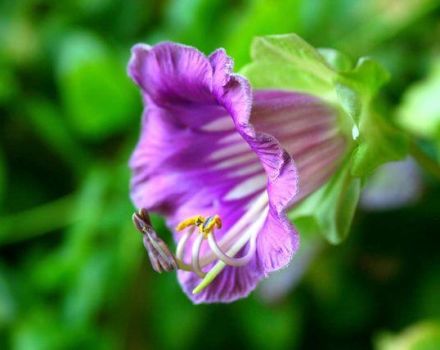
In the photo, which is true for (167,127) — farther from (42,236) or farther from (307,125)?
(42,236)

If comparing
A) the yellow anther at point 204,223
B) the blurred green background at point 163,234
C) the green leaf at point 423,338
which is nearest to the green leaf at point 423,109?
the blurred green background at point 163,234

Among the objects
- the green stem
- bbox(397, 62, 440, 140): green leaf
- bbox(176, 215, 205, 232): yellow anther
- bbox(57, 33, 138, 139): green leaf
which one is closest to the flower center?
bbox(176, 215, 205, 232): yellow anther

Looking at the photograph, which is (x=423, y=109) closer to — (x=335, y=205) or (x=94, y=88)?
(x=335, y=205)

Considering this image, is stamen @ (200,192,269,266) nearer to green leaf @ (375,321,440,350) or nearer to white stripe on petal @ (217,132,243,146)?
white stripe on petal @ (217,132,243,146)

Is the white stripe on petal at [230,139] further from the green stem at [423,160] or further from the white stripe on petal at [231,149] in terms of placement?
Result: the green stem at [423,160]

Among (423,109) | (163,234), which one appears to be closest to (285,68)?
(423,109)
